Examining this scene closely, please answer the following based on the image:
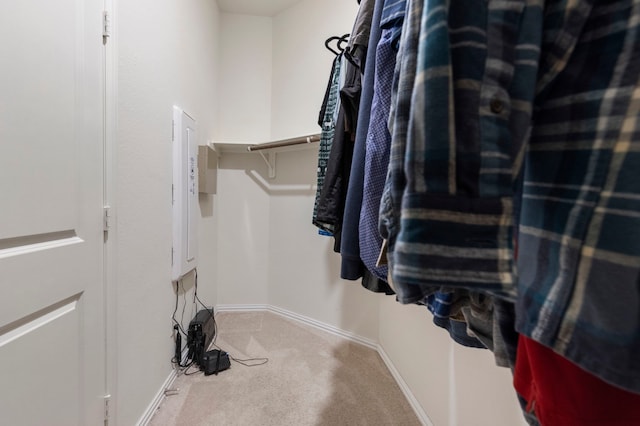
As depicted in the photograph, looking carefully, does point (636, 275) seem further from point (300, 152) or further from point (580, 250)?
point (300, 152)

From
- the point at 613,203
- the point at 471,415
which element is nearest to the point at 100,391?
the point at 471,415

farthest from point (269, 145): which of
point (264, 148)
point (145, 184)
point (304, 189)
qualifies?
point (145, 184)

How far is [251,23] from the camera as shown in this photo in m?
2.36

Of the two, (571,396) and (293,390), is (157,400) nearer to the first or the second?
(293,390)

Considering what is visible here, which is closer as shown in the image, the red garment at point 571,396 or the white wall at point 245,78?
the red garment at point 571,396

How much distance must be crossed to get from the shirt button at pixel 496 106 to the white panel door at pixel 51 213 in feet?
3.30

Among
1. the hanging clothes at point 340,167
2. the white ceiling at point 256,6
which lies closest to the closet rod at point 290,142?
the hanging clothes at point 340,167

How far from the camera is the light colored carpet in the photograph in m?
1.24

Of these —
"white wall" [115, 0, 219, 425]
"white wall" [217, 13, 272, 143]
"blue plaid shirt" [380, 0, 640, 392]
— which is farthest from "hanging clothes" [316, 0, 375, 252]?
"white wall" [217, 13, 272, 143]

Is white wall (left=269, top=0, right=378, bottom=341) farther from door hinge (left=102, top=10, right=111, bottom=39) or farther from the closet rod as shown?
door hinge (left=102, top=10, right=111, bottom=39)

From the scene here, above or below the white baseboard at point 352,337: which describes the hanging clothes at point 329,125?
above

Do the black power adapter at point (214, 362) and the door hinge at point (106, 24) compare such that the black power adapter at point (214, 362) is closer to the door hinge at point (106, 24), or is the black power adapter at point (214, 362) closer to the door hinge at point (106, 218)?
the door hinge at point (106, 218)

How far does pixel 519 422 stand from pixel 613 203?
798mm

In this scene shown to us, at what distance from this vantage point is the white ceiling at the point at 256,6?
2.20 metres
